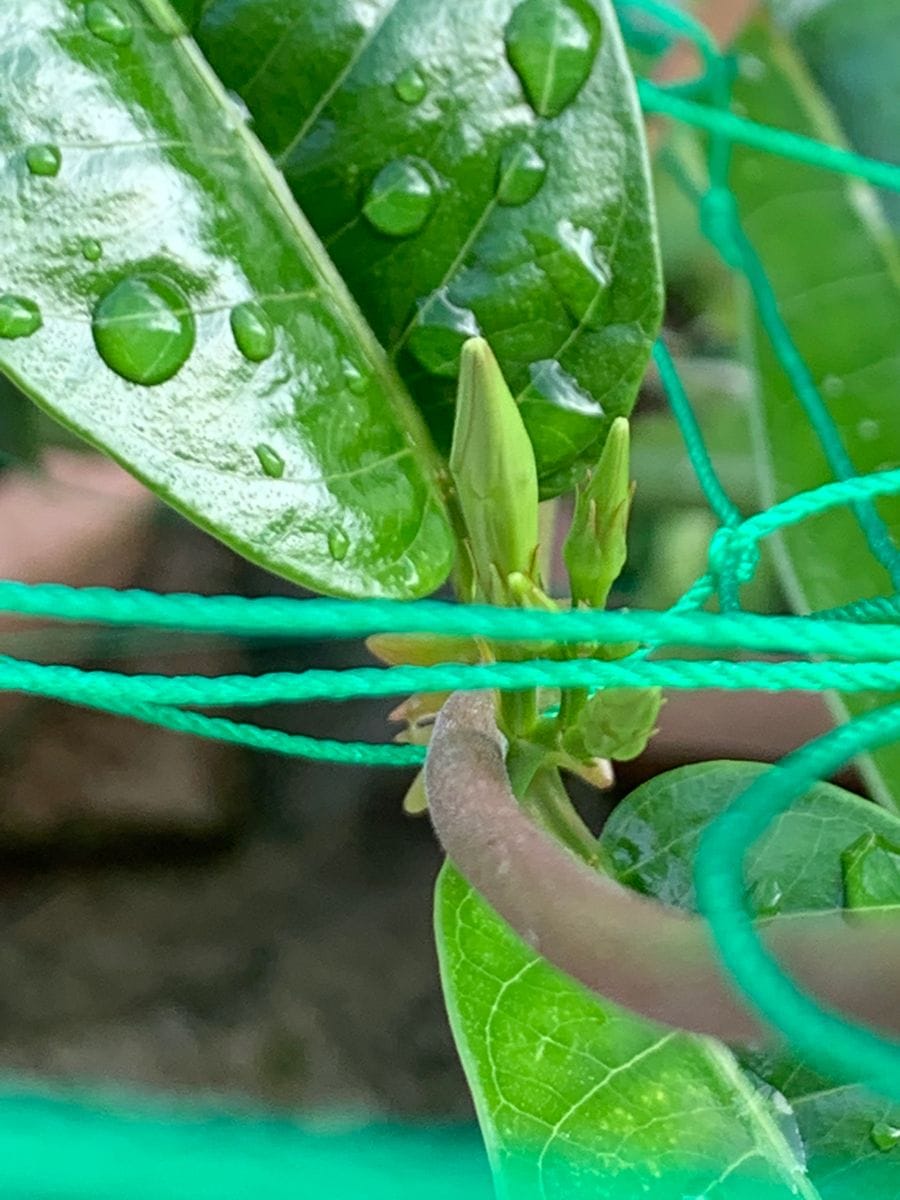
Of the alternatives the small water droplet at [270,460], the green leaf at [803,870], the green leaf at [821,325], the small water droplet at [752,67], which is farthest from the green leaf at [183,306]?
the small water droplet at [752,67]

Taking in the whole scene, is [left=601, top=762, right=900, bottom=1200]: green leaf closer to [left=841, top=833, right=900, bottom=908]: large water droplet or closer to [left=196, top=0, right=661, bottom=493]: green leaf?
[left=841, top=833, right=900, bottom=908]: large water droplet

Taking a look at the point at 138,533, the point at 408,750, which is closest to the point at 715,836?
the point at 408,750

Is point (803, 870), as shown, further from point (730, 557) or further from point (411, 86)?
point (411, 86)

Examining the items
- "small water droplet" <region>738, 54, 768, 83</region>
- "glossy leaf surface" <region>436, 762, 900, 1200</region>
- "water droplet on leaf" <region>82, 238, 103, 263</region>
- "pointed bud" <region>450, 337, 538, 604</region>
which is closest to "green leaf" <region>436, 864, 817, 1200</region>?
"glossy leaf surface" <region>436, 762, 900, 1200</region>

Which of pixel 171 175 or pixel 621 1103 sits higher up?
pixel 171 175

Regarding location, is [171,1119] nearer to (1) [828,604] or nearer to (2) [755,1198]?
(2) [755,1198]

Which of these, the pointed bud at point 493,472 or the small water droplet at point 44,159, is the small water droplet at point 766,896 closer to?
the pointed bud at point 493,472
